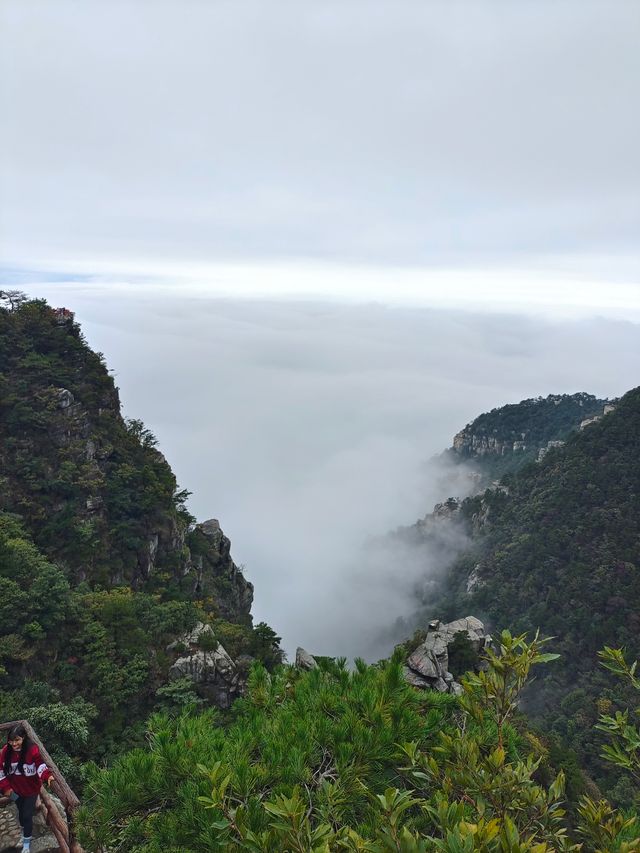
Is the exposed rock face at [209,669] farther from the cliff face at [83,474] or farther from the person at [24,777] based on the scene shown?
the person at [24,777]

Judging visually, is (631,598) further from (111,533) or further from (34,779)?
(34,779)

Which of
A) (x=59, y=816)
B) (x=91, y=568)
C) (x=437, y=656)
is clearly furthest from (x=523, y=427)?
(x=59, y=816)

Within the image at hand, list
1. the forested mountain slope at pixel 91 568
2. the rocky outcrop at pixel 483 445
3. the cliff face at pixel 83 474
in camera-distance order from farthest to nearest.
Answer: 1. the rocky outcrop at pixel 483 445
2. the cliff face at pixel 83 474
3. the forested mountain slope at pixel 91 568

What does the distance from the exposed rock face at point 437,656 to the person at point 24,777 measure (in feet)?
48.4

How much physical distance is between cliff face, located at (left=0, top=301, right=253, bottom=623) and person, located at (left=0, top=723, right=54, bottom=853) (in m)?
19.2

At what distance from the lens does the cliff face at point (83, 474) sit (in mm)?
24391

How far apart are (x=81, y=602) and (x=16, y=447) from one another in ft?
36.4

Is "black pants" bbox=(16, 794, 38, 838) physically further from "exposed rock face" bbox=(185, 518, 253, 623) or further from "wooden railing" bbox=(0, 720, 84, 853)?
"exposed rock face" bbox=(185, 518, 253, 623)

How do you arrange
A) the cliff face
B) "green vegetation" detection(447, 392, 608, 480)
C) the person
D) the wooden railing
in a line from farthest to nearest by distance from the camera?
1. "green vegetation" detection(447, 392, 608, 480)
2. the cliff face
3. the person
4. the wooden railing

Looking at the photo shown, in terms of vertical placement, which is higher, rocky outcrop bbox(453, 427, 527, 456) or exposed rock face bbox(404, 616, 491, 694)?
exposed rock face bbox(404, 616, 491, 694)

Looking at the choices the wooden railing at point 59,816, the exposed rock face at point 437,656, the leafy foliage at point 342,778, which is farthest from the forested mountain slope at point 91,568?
the leafy foliage at point 342,778

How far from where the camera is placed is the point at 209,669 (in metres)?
19.4

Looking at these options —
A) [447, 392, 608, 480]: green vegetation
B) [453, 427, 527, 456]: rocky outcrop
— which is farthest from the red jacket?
[453, 427, 527, 456]: rocky outcrop

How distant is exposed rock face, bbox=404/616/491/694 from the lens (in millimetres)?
19953
